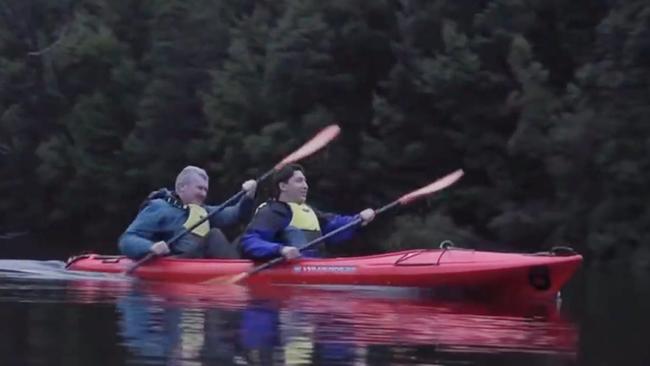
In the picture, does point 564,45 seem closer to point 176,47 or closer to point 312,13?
point 312,13

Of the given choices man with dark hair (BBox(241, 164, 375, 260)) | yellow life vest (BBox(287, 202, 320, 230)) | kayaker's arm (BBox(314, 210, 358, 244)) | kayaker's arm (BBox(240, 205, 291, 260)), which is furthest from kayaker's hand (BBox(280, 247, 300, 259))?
kayaker's arm (BBox(314, 210, 358, 244))

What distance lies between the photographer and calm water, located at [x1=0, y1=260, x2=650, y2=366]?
1091cm

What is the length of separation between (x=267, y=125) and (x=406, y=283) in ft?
57.1

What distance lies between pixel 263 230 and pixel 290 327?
415cm

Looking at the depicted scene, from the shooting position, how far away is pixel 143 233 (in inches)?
698

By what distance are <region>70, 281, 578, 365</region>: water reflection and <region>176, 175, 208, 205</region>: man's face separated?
130 centimetres

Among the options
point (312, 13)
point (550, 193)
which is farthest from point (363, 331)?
point (312, 13)

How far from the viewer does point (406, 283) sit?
1578 centimetres

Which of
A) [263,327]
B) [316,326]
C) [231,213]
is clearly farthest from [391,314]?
[231,213]

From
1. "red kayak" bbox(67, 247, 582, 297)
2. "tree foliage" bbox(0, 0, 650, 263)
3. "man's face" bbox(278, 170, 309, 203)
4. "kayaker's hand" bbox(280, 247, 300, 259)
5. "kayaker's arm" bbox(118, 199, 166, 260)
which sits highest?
"tree foliage" bbox(0, 0, 650, 263)

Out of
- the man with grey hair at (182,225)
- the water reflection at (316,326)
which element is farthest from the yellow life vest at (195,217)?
the water reflection at (316,326)

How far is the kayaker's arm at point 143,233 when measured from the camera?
17484mm

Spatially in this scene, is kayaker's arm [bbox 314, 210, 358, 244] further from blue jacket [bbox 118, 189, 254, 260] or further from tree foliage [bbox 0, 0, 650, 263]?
tree foliage [bbox 0, 0, 650, 263]

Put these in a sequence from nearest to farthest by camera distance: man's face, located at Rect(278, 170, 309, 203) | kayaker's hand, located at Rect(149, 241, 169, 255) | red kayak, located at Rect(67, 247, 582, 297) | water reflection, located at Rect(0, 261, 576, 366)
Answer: water reflection, located at Rect(0, 261, 576, 366), red kayak, located at Rect(67, 247, 582, 297), man's face, located at Rect(278, 170, 309, 203), kayaker's hand, located at Rect(149, 241, 169, 255)
